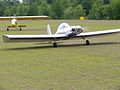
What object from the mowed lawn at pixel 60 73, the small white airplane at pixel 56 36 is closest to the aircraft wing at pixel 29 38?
the small white airplane at pixel 56 36

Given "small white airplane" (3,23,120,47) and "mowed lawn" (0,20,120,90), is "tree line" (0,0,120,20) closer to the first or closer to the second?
"small white airplane" (3,23,120,47)

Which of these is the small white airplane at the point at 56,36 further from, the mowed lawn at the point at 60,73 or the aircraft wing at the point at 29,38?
the mowed lawn at the point at 60,73

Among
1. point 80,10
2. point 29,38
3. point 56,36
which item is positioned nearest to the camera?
point 29,38

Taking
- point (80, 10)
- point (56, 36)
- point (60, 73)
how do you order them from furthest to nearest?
point (80, 10)
point (56, 36)
point (60, 73)

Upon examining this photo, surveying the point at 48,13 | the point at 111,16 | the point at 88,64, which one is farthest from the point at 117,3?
the point at 88,64

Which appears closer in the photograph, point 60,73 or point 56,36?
point 60,73

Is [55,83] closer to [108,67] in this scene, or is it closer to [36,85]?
[36,85]

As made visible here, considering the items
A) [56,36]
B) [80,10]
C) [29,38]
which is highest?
[29,38]

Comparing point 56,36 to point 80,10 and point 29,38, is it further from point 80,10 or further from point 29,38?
point 80,10

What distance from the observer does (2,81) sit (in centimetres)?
948

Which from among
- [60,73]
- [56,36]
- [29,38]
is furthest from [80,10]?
[60,73]

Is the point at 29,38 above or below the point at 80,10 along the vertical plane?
above

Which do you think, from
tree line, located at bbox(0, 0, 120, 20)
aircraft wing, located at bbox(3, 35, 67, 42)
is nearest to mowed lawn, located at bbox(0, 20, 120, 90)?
aircraft wing, located at bbox(3, 35, 67, 42)

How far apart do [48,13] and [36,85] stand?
150 metres
